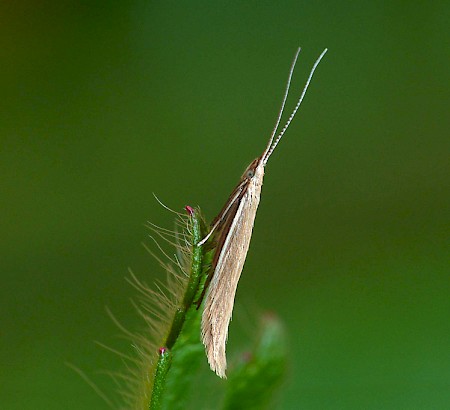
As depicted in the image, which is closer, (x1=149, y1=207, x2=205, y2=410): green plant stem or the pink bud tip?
(x1=149, y1=207, x2=205, y2=410): green plant stem

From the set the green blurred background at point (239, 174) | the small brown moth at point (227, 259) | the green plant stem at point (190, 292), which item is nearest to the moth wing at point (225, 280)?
the small brown moth at point (227, 259)

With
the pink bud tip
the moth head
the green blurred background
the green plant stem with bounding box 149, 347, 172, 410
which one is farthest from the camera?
the green blurred background

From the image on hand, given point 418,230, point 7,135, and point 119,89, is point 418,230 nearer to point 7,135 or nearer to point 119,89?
point 119,89

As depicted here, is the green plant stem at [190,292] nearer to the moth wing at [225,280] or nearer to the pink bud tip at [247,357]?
the moth wing at [225,280]

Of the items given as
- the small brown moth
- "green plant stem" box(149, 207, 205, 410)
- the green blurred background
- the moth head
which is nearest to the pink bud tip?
the small brown moth

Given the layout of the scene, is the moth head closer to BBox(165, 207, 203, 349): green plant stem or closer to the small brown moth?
the small brown moth

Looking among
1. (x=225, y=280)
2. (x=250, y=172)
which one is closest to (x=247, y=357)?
(x=225, y=280)

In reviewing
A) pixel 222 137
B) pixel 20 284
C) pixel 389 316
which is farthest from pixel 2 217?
pixel 389 316
